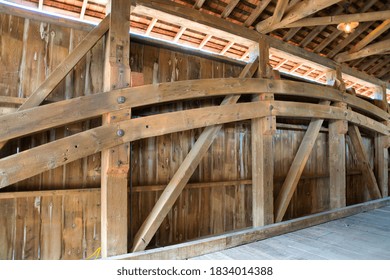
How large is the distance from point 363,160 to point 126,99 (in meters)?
4.96

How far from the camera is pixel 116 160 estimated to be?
2.34 meters

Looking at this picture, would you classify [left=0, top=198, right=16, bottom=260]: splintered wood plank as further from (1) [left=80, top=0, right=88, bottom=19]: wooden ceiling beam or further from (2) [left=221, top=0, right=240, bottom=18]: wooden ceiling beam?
(2) [left=221, top=0, right=240, bottom=18]: wooden ceiling beam

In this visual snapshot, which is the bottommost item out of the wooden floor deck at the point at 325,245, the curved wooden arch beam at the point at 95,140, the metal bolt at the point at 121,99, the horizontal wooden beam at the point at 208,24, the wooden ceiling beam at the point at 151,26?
the wooden floor deck at the point at 325,245

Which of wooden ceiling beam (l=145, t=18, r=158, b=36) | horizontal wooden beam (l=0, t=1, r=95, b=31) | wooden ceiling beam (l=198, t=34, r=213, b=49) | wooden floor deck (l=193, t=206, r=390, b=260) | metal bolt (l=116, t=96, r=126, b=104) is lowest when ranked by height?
wooden floor deck (l=193, t=206, r=390, b=260)

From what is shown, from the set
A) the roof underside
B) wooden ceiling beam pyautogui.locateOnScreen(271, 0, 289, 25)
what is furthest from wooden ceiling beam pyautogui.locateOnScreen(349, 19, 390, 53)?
wooden ceiling beam pyautogui.locateOnScreen(271, 0, 289, 25)

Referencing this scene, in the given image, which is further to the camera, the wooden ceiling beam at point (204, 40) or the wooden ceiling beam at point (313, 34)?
the wooden ceiling beam at point (204, 40)

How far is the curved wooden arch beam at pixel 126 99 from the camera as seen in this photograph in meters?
2.03

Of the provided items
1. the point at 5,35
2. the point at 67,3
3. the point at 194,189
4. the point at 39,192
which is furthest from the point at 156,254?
the point at 67,3

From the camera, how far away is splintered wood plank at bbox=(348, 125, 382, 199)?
492 centimetres

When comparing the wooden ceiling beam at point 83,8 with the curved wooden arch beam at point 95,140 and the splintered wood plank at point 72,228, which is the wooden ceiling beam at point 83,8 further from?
the splintered wood plank at point 72,228

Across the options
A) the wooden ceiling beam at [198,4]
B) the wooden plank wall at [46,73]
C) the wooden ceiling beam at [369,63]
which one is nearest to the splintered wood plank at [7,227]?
the wooden plank wall at [46,73]

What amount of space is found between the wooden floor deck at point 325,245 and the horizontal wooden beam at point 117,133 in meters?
1.49

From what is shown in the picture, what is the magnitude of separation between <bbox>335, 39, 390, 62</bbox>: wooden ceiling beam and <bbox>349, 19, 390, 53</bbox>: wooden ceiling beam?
3.2 inches

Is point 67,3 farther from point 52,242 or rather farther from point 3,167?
point 52,242
